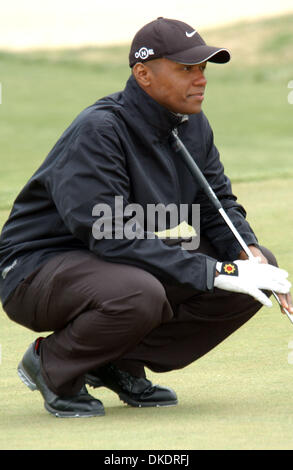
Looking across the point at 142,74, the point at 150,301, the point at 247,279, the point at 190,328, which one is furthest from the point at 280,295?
the point at 142,74

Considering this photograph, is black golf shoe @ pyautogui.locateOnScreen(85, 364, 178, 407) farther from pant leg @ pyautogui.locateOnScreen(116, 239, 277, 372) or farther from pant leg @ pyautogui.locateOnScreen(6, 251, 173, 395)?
pant leg @ pyautogui.locateOnScreen(6, 251, 173, 395)

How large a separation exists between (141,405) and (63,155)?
100 centimetres

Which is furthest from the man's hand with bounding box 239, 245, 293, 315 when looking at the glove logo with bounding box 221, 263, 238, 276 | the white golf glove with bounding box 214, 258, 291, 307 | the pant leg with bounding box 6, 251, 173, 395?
the pant leg with bounding box 6, 251, 173, 395

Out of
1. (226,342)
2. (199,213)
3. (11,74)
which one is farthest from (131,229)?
(11,74)

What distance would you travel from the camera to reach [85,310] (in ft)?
11.6

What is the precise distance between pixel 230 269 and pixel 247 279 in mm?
68

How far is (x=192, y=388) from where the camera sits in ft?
13.2

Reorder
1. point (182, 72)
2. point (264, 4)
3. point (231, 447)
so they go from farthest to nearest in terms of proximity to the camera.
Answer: point (264, 4) < point (182, 72) < point (231, 447)

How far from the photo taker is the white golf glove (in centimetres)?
353

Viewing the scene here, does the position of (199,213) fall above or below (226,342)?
above

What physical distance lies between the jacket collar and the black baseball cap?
127mm

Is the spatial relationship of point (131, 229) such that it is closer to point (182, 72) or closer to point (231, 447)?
point (182, 72)
